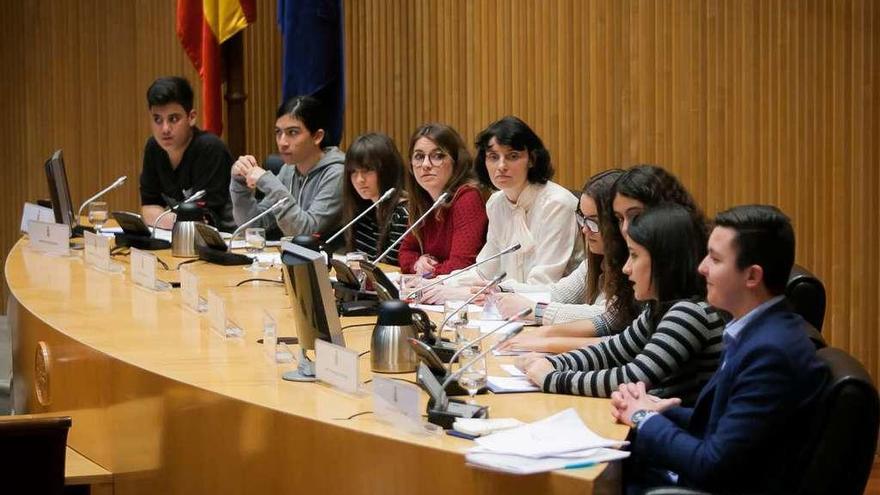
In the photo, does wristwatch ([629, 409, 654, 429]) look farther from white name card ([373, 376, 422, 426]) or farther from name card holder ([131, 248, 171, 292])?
name card holder ([131, 248, 171, 292])

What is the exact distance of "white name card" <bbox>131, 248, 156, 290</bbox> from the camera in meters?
4.04

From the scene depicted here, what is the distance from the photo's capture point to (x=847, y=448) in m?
2.10

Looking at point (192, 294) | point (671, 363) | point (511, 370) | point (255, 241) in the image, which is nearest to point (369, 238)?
point (255, 241)

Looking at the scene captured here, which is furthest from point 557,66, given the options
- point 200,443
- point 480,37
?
point 200,443

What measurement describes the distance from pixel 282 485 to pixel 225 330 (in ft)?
2.82

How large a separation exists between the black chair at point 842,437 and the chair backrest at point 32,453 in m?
1.21

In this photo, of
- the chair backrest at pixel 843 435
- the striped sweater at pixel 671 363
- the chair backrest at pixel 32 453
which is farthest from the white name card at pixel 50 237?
the chair backrest at pixel 843 435

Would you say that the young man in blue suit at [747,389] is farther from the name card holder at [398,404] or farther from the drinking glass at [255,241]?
the drinking glass at [255,241]

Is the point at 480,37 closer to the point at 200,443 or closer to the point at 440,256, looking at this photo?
the point at 440,256

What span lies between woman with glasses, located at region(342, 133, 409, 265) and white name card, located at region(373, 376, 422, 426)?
8.35 feet

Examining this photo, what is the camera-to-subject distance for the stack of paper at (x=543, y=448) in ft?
6.71

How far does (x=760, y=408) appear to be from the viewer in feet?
7.06

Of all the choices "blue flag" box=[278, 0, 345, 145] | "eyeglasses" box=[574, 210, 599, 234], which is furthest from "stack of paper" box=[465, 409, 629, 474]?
"blue flag" box=[278, 0, 345, 145]

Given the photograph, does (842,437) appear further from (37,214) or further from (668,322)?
(37,214)
